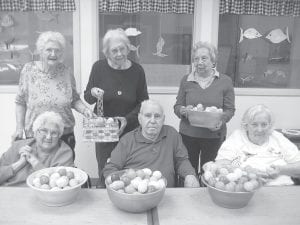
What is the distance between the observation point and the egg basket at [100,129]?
7.44 ft

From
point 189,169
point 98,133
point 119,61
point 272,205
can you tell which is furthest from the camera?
point 119,61

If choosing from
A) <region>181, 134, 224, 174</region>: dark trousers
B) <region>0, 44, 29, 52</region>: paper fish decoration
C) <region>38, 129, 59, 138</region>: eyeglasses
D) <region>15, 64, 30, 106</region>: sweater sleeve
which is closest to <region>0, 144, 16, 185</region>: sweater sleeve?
<region>38, 129, 59, 138</region>: eyeglasses

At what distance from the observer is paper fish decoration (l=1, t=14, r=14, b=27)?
338cm

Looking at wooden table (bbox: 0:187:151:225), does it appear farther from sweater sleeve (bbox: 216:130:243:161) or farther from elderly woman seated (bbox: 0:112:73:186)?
sweater sleeve (bbox: 216:130:243:161)

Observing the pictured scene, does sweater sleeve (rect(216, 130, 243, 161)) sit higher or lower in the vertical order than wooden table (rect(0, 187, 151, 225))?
higher

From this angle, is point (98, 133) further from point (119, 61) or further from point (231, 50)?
point (231, 50)

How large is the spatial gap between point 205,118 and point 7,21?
2.30 meters

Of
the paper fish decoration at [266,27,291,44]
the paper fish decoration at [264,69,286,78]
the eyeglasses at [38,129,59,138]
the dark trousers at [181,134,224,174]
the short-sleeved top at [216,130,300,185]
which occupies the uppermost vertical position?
the paper fish decoration at [266,27,291,44]

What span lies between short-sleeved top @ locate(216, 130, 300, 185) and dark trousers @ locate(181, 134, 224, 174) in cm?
34

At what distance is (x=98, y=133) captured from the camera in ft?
7.47

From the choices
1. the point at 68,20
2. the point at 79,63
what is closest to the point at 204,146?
the point at 79,63

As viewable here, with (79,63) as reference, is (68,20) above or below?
above

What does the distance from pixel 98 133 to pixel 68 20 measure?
5.29 feet

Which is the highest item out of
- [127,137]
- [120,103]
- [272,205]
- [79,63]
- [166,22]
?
[166,22]
